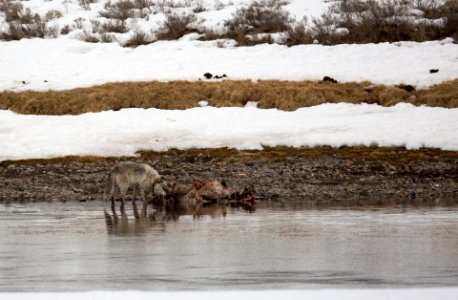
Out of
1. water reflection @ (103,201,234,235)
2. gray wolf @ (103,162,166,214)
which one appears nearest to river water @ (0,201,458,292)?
water reflection @ (103,201,234,235)

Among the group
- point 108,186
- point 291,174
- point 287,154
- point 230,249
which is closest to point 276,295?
point 230,249

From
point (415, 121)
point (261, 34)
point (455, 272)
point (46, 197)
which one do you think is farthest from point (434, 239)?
point (261, 34)

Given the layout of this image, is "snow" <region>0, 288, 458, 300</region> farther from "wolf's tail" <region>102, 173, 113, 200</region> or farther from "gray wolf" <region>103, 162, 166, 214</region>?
"wolf's tail" <region>102, 173, 113, 200</region>

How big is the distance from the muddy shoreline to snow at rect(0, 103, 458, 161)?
616 millimetres

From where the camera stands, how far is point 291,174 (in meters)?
19.8

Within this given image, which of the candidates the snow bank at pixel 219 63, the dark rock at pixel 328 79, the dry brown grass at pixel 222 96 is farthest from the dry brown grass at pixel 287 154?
the snow bank at pixel 219 63

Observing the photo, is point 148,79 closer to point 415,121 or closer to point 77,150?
point 77,150

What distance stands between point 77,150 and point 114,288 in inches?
588

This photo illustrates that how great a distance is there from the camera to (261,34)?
1414 inches

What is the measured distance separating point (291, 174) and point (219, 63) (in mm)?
12996

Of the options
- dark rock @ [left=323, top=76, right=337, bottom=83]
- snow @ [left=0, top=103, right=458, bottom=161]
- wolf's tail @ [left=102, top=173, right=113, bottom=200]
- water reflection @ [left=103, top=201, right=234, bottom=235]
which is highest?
dark rock @ [left=323, top=76, right=337, bottom=83]

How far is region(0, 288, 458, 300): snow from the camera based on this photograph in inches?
306

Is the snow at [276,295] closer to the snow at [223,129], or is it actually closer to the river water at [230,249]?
the river water at [230,249]

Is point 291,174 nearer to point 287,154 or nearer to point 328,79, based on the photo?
point 287,154
